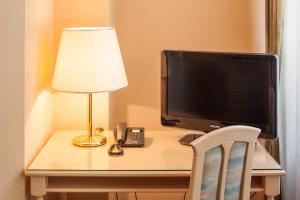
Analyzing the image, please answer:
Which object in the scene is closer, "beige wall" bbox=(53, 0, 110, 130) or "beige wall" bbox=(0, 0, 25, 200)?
"beige wall" bbox=(0, 0, 25, 200)

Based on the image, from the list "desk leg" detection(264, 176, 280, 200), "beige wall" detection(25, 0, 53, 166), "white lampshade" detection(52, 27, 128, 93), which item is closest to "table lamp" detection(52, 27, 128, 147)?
"white lampshade" detection(52, 27, 128, 93)

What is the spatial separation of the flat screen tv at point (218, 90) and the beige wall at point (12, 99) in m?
0.80

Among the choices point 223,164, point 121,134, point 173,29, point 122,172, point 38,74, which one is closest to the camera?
point 223,164

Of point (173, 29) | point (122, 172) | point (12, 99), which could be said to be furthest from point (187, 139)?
point (12, 99)

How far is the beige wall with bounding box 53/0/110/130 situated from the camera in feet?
8.00

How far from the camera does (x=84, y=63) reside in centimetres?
209

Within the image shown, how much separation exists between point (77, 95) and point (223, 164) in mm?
1147

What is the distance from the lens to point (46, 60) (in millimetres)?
2318

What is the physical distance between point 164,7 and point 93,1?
53 cm

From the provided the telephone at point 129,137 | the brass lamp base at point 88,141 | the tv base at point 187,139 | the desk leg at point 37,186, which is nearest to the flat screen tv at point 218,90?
the tv base at point 187,139

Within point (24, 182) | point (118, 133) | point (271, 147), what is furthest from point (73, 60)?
point (271, 147)

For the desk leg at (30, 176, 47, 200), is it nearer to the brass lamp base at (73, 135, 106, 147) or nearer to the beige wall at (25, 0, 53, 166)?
the beige wall at (25, 0, 53, 166)

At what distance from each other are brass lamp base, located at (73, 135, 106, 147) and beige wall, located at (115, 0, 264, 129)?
1.93 ft

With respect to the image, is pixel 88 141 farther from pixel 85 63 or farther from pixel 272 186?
pixel 272 186
